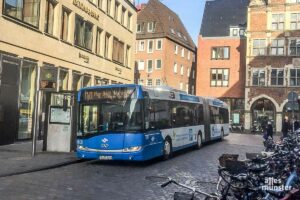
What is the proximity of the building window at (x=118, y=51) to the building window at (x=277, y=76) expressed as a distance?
20236mm

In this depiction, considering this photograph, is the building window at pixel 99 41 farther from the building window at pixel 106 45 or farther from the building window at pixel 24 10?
the building window at pixel 24 10

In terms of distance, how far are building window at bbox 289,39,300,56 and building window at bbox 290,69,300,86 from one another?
6.04ft

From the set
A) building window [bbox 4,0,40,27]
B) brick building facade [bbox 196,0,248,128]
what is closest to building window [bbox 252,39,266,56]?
brick building facade [bbox 196,0,248,128]

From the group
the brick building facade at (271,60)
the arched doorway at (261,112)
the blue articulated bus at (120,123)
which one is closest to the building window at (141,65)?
the brick building facade at (271,60)

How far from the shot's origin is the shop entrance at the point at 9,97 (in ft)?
65.4

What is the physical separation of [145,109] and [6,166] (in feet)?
15.7

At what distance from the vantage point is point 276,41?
50281 mm

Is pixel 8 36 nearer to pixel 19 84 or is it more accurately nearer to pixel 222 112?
pixel 19 84

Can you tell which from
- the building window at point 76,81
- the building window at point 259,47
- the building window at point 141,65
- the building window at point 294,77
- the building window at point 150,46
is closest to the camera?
the building window at point 76,81

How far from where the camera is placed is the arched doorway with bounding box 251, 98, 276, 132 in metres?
50.2

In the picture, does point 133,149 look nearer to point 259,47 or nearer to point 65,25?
point 65,25

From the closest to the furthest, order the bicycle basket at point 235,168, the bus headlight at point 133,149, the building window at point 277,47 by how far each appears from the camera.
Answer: the bicycle basket at point 235,168 < the bus headlight at point 133,149 < the building window at point 277,47

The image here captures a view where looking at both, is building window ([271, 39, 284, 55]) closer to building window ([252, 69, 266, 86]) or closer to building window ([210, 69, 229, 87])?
building window ([252, 69, 266, 86])

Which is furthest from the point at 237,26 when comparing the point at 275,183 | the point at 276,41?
the point at 275,183
